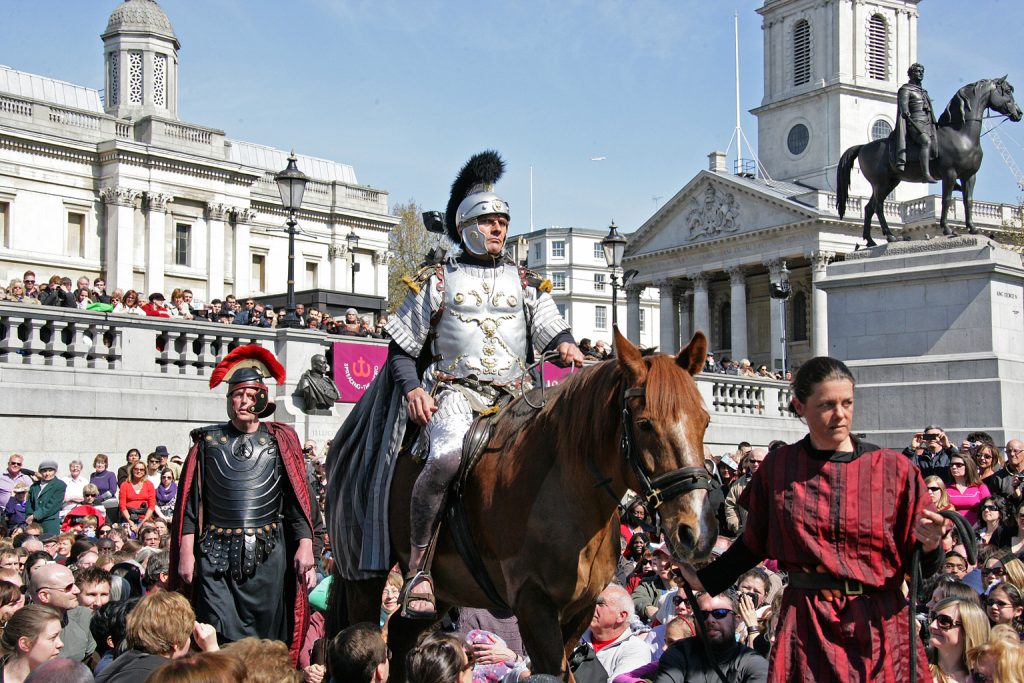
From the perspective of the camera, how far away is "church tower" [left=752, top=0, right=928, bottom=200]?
278 feet

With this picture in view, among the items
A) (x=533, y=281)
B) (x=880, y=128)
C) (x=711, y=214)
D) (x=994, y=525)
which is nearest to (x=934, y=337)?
(x=994, y=525)

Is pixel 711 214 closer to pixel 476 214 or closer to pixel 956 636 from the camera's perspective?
pixel 476 214

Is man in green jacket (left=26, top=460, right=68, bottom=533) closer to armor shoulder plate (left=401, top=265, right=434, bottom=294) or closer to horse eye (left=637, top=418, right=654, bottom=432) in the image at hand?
armor shoulder plate (left=401, top=265, right=434, bottom=294)

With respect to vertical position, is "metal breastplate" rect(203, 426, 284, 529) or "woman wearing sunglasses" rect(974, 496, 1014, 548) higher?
"metal breastplate" rect(203, 426, 284, 529)

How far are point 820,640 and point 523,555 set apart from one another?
5.91 feet

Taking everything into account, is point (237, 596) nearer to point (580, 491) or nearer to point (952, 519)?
point (580, 491)

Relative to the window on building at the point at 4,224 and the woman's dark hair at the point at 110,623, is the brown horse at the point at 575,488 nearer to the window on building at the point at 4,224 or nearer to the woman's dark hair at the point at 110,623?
the woman's dark hair at the point at 110,623

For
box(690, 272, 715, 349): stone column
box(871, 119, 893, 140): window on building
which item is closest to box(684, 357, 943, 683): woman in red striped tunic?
box(690, 272, 715, 349): stone column

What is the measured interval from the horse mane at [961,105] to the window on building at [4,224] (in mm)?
44872

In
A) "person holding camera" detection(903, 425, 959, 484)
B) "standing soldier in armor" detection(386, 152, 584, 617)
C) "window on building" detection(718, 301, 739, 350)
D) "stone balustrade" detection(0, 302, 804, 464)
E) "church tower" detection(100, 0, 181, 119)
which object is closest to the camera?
"standing soldier in armor" detection(386, 152, 584, 617)

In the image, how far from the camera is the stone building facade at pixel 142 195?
5350 cm

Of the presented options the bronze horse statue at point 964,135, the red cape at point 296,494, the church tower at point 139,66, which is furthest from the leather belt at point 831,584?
the church tower at point 139,66

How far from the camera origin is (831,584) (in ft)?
14.0

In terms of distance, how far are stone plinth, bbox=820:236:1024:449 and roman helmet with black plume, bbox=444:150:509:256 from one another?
1126 centimetres
